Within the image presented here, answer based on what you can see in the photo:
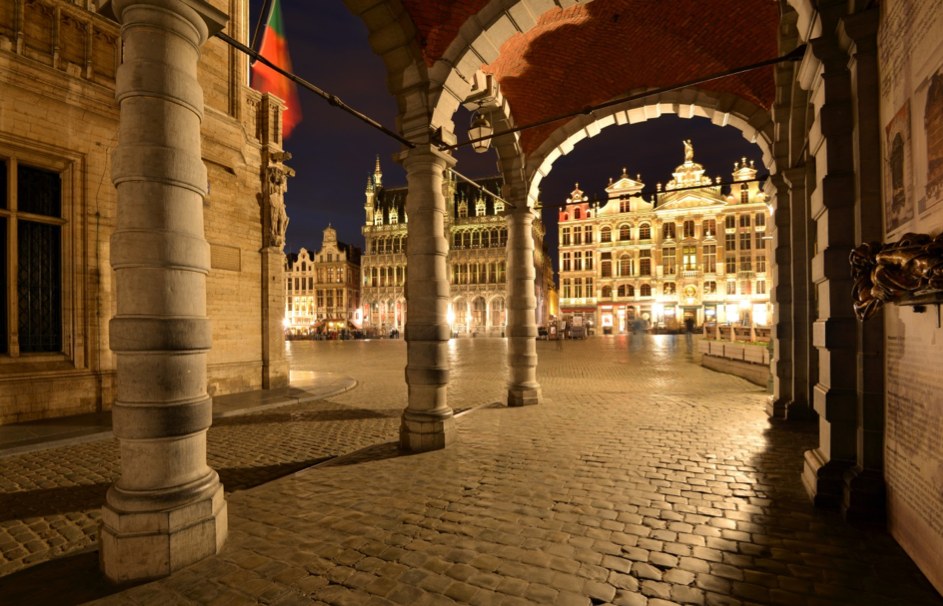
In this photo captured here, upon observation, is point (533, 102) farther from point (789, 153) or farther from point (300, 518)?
point (300, 518)

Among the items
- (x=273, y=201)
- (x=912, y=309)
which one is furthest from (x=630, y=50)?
(x=273, y=201)

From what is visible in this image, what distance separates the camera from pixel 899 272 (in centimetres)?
288

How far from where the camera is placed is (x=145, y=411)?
3.29 metres

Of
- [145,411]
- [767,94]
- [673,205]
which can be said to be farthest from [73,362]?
[673,205]

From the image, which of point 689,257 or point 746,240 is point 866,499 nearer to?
point 689,257

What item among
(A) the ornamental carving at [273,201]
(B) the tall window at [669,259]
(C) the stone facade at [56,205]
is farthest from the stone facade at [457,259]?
(C) the stone facade at [56,205]

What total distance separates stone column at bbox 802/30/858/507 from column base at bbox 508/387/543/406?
5.70 meters

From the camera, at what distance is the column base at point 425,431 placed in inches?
250

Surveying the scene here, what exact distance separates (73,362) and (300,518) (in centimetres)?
769

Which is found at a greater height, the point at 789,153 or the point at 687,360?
the point at 789,153

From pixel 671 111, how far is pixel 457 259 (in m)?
53.5

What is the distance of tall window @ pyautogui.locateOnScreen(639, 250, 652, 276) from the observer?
56156 mm

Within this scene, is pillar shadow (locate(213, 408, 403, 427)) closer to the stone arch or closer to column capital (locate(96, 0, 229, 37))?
the stone arch

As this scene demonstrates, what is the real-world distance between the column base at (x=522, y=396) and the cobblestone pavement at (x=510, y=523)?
1692 millimetres
